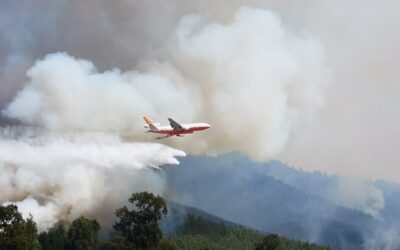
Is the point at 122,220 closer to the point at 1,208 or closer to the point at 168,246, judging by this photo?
the point at 168,246

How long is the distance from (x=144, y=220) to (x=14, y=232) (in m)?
39.1

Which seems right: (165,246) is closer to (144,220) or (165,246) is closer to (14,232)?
(144,220)

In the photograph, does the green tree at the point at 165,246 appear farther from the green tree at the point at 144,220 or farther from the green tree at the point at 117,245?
the green tree at the point at 117,245

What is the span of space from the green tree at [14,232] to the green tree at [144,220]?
29020 mm

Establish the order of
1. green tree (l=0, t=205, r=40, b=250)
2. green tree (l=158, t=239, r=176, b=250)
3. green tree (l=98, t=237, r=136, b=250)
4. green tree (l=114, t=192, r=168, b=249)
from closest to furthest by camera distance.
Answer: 1. green tree (l=0, t=205, r=40, b=250)
2. green tree (l=98, t=237, r=136, b=250)
3. green tree (l=114, t=192, r=168, b=249)
4. green tree (l=158, t=239, r=176, b=250)

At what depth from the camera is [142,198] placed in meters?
181

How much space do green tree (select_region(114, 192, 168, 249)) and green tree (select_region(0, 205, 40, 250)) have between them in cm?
2902

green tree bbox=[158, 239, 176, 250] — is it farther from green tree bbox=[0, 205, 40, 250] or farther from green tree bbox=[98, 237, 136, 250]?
green tree bbox=[0, 205, 40, 250]

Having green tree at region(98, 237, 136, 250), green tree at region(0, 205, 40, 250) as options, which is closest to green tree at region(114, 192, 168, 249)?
green tree at region(98, 237, 136, 250)

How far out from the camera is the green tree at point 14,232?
498ft

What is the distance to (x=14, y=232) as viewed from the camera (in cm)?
15500

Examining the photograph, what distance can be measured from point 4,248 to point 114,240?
3836 cm

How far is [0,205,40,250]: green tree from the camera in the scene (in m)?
152

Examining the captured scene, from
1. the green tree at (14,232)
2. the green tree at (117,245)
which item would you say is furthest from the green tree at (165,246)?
the green tree at (14,232)
